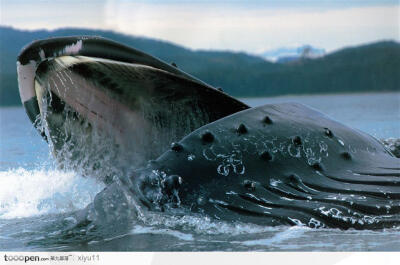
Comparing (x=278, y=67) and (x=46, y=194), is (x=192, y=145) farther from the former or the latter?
(x=278, y=67)

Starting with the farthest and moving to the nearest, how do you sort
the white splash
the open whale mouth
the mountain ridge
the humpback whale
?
the mountain ridge < the white splash < the open whale mouth < the humpback whale

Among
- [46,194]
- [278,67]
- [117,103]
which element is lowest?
[46,194]

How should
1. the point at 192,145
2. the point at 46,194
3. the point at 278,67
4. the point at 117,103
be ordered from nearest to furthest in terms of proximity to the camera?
the point at 192,145, the point at 117,103, the point at 46,194, the point at 278,67

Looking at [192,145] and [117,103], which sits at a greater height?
[117,103]

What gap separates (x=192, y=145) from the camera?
5.63 m

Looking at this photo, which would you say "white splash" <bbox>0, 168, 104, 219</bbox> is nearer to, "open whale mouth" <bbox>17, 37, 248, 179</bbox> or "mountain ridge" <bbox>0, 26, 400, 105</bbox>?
"open whale mouth" <bbox>17, 37, 248, 179</bbox>

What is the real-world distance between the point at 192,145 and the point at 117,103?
3.04 ft

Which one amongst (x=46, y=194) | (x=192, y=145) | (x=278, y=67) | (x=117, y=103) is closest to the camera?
(x=192, y=145)

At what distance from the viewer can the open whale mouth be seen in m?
6.01

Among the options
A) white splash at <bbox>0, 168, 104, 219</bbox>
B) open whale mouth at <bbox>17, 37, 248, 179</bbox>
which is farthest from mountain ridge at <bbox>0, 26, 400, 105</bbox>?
open whale mouth at <bbox>17, 37, 248, 179</bbox>

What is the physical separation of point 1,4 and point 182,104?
2.44 m

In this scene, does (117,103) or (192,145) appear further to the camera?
(117,103)

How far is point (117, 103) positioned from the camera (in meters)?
6.23

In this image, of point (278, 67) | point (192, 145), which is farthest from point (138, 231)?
point (278, 67)
